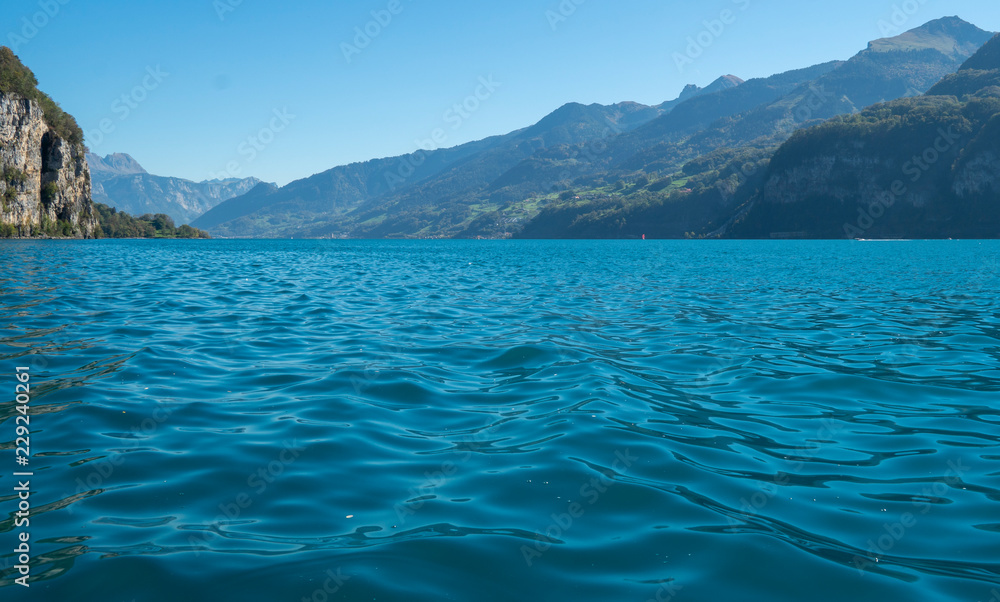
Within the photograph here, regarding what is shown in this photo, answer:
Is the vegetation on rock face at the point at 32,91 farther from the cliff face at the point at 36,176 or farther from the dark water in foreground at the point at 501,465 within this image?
the dark water in foreground at the point at 501,465

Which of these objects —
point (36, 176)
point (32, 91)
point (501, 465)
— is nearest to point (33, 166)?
point (36, 176)

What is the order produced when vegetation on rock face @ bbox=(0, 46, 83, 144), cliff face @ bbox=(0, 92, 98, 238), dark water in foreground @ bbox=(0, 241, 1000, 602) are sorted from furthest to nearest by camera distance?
vegetation on rock face @ bbox=(0, 46, 83, 144), cliff face @ bbox=(0, 92, 98, 238), dark water in foreground @ bbox=(0, 241, 1000, 602)

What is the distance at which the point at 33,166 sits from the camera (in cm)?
12756

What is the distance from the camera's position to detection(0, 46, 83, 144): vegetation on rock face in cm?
12206

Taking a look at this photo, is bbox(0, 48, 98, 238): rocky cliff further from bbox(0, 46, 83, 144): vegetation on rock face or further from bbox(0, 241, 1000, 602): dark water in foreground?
bbox(0, 241, 1000, 602): dark water in foreground

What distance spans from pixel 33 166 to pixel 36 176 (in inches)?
87.9

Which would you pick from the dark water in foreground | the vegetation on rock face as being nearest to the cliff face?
the vegetation on rock face

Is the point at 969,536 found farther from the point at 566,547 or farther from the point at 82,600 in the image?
the point at 82,600

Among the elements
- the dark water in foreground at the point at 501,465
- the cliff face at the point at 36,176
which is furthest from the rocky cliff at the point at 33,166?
the dark water in foreground at the point at 501,465

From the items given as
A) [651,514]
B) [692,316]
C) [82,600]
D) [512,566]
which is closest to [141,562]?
[82,600]

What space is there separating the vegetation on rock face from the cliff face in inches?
88.6

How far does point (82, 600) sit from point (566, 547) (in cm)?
359

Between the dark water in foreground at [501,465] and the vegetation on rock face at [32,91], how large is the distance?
147163 millimetres

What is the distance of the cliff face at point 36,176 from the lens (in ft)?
389
